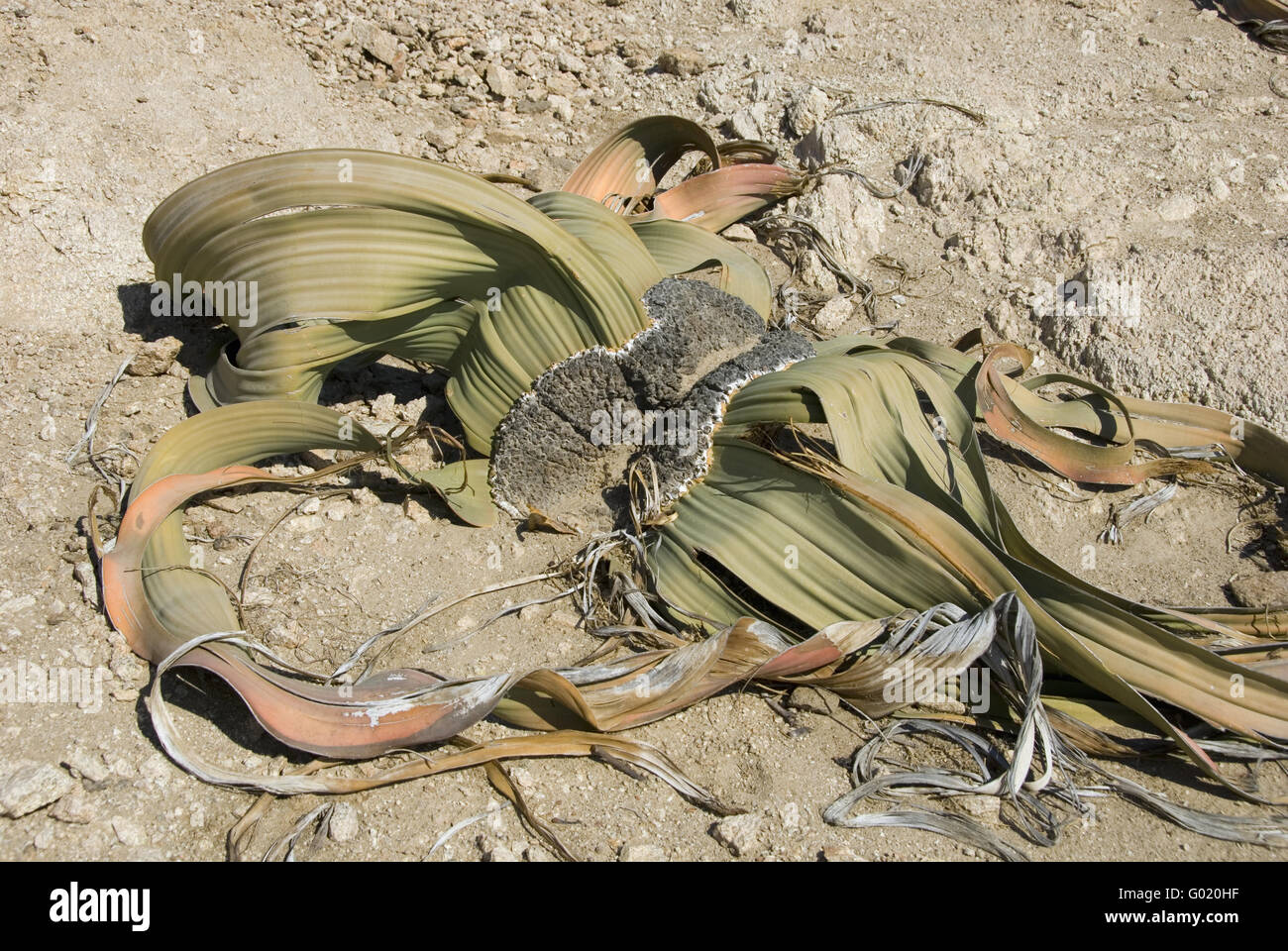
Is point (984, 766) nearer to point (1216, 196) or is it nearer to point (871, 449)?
point (871, 449)

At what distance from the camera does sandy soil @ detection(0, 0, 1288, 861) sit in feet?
6.34

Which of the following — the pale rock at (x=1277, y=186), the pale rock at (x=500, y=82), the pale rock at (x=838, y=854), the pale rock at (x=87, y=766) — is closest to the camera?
the pale rock at (x=838, y=854)

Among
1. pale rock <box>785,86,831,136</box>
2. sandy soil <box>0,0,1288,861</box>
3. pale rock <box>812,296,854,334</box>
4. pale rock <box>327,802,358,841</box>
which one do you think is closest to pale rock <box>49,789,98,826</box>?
sandy soil <box>0,0,1288,861</box>

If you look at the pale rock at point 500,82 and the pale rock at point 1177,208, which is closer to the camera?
the pale rock at point 1177,208

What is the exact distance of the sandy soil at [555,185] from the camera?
1933mm

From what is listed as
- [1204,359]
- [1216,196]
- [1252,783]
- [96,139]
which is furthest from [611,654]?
[1216,196]

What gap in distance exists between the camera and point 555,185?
11.3 ft

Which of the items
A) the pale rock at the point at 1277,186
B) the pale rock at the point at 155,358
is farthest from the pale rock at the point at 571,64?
the pale rock at the point at 1277,186

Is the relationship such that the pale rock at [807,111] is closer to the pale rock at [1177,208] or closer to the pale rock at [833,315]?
the pale rock at [833,315]

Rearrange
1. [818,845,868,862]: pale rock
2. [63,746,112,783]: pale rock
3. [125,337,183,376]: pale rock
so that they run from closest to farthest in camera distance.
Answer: [818,845,868,862]: pale rock → [63,746,112,783]: pale rock → [125,337,183,376]: pale rock

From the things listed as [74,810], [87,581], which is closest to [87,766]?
[74,810]

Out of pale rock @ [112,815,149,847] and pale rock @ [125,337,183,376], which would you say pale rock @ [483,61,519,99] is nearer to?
pale rock @ [125,337,183,376]

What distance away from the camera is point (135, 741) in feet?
6.62

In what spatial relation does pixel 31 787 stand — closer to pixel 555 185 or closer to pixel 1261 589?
pixel 555 185
